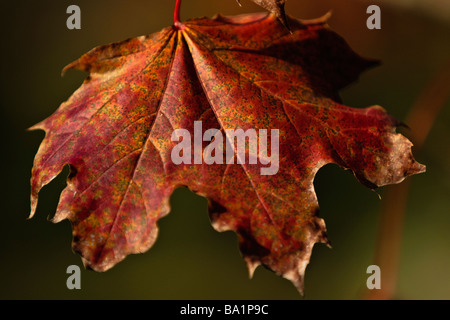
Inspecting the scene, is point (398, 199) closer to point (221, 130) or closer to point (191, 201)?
point (221, 130)

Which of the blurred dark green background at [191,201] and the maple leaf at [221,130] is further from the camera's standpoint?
the blurred dark green background at [191,201]

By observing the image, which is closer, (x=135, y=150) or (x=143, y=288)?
(x=135, y=150)

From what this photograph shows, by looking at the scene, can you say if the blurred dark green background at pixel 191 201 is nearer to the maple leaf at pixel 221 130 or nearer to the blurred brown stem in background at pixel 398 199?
the blurred brown stem in background at pixel 398 199

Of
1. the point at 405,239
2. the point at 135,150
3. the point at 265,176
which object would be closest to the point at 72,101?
the point at 135,150

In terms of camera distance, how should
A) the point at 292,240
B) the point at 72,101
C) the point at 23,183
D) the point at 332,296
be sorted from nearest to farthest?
the point at 292,240 < the point at 72,101 < the point at 332,296 < the point at 23,183

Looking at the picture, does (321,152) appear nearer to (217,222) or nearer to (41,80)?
(217,222)

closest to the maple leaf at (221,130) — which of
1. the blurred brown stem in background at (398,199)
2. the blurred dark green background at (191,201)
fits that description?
the blurred brown stem in background at (398,199)
